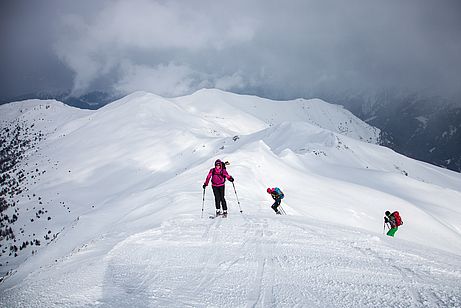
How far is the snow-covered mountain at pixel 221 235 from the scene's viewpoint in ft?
17.5

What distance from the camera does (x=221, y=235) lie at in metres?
9.30

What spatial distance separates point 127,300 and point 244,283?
7.02 ft

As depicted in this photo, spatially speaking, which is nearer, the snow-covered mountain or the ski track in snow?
the ski track in snow

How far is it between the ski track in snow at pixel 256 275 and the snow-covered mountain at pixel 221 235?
0.11 ft

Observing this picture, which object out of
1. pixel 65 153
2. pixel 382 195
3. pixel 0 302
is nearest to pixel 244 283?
pixel 0 302

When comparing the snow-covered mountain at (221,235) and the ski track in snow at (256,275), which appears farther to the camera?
the snow-covered mountain at (221,235)

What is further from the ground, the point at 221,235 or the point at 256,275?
the point at 221,235

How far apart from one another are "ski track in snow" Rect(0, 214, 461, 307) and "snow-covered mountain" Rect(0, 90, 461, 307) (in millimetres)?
34

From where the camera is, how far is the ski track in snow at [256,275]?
4.94m

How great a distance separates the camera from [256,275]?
6.02 meters

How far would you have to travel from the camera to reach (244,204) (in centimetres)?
1655

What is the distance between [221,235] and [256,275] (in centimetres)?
338

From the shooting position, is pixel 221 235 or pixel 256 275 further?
pixel 221 235

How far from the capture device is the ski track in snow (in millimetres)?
4941
